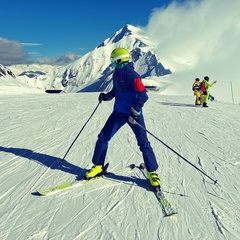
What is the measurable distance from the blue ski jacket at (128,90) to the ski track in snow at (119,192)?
4.10ft

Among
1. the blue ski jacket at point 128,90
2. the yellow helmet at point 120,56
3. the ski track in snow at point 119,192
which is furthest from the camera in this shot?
the yellow helmet at point 120,56

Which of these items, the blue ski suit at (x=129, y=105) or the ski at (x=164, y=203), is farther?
the blue ski suit at (x=129, y=105)

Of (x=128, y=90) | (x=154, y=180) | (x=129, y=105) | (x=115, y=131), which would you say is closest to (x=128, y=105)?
(x=129, y=105)

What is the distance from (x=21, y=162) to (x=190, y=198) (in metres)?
3.56

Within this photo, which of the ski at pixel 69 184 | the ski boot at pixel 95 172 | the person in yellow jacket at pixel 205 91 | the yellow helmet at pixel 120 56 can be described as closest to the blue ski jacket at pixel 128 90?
the yellow helmet at pixel 120 56

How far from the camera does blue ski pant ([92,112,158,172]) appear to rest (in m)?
4.69

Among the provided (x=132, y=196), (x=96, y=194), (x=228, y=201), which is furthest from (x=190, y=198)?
(x=96, y=194)

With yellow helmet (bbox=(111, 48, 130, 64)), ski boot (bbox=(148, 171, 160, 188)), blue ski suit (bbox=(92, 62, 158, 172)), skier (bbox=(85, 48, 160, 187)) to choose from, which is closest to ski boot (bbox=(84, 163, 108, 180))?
skier (bbox=(85, 48, 160, 187))

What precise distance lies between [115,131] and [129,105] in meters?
0.53

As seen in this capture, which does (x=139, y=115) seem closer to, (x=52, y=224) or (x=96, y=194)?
(x=96, y=194)

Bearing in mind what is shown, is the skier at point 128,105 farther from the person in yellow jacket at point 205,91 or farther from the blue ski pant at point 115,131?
the person in yellow jacket at point 205,91

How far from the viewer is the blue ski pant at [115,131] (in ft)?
15.4

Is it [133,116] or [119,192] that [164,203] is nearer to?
[119,192]

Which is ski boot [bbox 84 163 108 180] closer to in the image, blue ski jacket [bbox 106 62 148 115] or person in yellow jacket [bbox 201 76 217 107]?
blue ski jacket [bbox 106 62 148 115]
